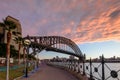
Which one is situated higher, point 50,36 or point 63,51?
point 50,36

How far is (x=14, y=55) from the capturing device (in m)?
106

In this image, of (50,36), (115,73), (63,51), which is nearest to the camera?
(115,73)

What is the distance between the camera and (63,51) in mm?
158000

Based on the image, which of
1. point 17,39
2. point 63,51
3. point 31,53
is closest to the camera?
point 17,39

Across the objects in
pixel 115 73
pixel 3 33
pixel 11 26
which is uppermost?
pixel 3 33

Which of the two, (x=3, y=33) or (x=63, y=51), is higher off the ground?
(x=3, y=33)

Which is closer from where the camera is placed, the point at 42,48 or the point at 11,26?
the point at 11,26

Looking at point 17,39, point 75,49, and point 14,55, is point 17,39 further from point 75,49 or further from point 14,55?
point 75,49

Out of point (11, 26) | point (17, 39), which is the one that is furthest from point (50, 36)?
point (11, 26)

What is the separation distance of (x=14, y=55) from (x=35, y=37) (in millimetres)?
50356

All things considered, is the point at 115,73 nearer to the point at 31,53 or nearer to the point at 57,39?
the point at 31,53

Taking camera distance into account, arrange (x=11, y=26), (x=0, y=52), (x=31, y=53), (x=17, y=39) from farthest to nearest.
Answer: (x=31, y=53), (x=0, y=52), (x=17, y=39), (x=11, y=26)

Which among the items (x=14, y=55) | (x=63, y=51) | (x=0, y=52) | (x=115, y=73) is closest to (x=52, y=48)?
(x=63, y=51)

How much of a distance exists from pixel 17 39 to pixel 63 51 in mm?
73541
